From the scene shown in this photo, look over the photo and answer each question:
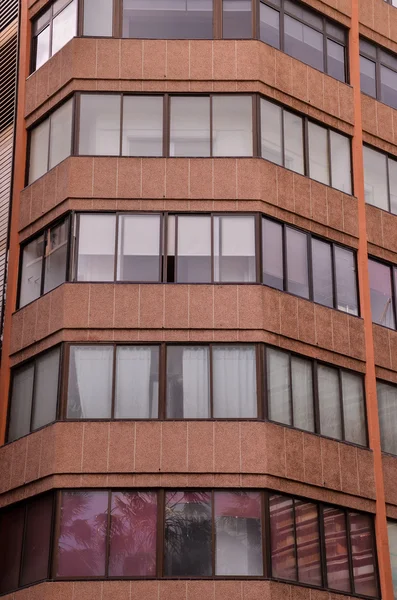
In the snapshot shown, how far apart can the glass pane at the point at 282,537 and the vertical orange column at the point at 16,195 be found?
305 inches

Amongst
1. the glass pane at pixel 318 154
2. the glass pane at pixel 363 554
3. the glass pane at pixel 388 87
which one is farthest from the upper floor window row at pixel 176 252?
the glass pane at pixel 388 87

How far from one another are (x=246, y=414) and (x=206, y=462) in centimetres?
169

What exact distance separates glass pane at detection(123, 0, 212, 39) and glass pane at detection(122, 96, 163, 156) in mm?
2001

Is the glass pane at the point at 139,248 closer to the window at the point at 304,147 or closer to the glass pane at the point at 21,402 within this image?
the glass pane at the point at 21,402

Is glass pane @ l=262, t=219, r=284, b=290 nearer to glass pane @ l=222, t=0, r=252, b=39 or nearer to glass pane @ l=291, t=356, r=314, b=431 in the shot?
glass pane @ l=291, t=356, r=314, b=431

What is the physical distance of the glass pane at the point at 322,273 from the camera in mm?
33153

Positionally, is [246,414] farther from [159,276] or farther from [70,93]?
[70,93]

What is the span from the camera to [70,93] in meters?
33.5

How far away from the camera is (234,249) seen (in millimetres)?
31812

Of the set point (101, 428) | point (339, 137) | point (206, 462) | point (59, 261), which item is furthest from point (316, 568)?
point (339, 137)

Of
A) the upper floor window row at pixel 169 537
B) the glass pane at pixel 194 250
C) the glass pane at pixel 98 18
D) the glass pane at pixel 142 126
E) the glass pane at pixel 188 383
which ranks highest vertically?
the glass pane at pixel 98 18

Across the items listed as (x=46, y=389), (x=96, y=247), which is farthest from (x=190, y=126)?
(x=46, y=389)

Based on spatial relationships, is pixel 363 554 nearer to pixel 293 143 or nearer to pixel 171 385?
pixel 171 385

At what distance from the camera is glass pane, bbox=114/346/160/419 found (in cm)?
3014
